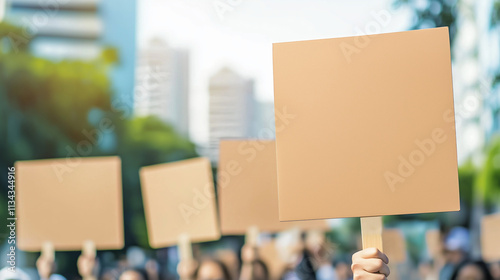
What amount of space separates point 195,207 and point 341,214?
5.46ft

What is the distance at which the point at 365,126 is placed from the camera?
110 cm

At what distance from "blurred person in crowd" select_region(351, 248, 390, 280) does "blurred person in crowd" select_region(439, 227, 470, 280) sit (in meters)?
2.70

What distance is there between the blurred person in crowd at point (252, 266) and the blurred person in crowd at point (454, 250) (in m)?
1.24

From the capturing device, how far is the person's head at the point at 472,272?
3.10 meters

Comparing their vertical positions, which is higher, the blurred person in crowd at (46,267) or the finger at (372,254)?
the finger at (372,254)

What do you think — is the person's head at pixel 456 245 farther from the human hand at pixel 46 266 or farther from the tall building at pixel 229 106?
the human hand at pixel 46 266

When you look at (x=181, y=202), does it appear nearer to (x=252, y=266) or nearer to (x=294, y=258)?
(x=252, y=266)

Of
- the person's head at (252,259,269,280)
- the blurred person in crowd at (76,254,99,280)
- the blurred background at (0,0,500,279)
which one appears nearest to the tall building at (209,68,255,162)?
the blurred background at (0,0,500,279)

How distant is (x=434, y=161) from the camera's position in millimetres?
1078

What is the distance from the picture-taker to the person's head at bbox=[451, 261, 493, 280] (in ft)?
Result: 10.2
